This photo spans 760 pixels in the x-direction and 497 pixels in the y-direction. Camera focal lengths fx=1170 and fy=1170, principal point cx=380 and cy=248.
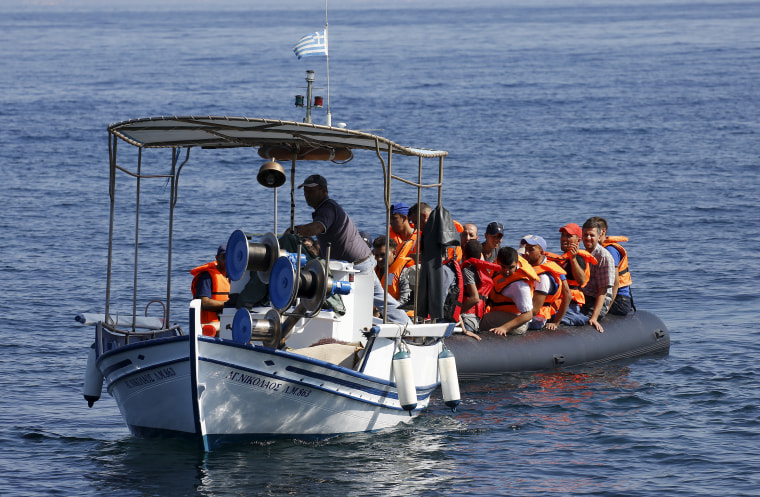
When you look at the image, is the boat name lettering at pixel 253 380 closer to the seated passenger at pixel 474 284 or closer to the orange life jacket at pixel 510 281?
the seated passenger at pixel 474 284

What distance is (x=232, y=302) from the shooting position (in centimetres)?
1227

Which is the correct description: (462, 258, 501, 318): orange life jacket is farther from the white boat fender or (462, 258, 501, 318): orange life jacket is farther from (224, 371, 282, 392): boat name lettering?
the white boat fender

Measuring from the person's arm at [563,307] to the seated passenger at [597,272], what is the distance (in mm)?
475

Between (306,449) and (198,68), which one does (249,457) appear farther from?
(198,68)

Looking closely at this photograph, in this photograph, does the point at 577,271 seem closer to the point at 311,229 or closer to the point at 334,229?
the point at 334,229

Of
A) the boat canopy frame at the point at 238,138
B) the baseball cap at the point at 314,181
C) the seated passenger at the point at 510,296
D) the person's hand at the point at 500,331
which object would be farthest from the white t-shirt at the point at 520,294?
the baseball cap at the point at 314,181

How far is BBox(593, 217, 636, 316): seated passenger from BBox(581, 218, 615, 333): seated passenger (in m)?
0.31

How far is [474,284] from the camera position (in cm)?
1450

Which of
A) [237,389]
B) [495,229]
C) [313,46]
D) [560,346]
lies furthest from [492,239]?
[237,389]

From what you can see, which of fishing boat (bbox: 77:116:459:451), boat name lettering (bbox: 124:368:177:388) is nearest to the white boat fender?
fishing boat (bbox: 77:116:459:451)

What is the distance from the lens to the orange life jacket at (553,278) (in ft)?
48.5

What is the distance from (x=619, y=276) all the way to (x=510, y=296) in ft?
7.46

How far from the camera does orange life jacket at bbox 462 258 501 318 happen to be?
14.6 m

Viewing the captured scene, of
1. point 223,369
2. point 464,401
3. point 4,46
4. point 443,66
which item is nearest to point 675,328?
point 464,401
